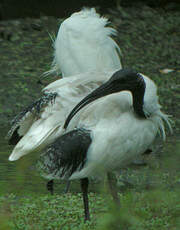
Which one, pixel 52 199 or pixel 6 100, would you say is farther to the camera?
pixel 6 100

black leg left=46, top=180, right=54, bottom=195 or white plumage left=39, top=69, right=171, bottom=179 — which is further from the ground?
white plumage left=39, top=69, right=171, bottom=179

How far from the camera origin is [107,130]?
168 inches

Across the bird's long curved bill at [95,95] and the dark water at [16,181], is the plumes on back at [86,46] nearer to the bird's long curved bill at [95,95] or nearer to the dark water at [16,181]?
the dark water at [16,181]

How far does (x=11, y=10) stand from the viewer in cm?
1283

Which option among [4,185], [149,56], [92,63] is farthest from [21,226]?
[149,56]

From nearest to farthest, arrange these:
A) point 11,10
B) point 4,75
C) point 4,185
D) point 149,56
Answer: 1. point 4,185
2. point 4,75
3. point 149,56
4. point 11,10

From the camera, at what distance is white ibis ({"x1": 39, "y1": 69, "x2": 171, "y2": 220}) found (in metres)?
4.23

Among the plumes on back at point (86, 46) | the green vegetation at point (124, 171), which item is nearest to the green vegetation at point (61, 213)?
the green vegetation at point (124, 171)

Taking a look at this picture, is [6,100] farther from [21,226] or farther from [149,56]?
[21,226]

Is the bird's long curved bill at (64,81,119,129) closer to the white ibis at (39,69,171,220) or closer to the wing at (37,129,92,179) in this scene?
the white ibis at (39,69,171,220)

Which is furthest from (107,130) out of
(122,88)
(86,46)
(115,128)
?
(86,46)

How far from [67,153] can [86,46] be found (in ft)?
6.83

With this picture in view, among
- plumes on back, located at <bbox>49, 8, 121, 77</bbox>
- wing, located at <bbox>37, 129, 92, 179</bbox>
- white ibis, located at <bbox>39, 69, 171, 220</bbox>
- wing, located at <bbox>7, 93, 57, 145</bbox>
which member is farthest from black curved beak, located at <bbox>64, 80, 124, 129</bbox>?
plumes on back, located at <bbox>49, 8, 121, 77</bbox>

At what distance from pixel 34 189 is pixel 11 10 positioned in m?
7.54
